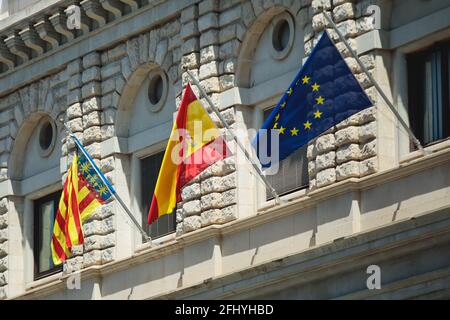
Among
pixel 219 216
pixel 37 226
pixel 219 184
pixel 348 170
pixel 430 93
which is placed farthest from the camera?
pixel 37 226

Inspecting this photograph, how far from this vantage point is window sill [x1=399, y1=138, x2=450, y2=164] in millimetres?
56562

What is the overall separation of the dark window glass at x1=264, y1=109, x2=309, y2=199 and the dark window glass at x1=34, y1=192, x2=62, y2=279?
9.67 meters

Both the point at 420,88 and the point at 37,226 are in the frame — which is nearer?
the point at 420,88

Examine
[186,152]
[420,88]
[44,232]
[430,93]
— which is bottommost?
[186,152]

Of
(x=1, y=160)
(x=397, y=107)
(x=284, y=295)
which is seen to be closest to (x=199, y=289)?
(x=284, y=295)

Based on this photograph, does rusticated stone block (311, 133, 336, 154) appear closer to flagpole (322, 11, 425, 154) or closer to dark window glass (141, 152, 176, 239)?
flagpole (322, 11, 425, 154)

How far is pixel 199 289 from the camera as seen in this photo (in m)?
61.6

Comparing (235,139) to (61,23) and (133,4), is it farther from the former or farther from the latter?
(61,23)

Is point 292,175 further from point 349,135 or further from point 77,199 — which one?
point 77,199

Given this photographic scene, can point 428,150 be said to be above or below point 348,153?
below

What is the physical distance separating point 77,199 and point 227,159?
441 centimetres

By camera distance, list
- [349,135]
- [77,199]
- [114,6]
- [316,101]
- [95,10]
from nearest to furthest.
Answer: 1. [316,101]
2. [349,135]
3. [77,199]
4. [114,6]
5. [95,10]

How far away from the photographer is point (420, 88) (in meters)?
58.0

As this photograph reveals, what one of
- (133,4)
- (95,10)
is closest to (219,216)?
(133,4)
